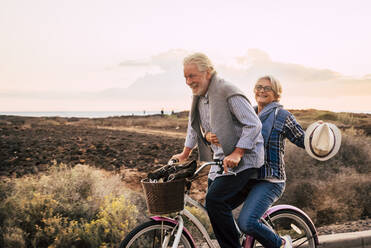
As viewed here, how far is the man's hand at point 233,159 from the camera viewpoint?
2.60 m

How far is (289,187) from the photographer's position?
7.20m

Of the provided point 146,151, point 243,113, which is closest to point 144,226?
point 243,113

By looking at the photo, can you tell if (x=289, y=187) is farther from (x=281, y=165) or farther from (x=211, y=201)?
(x=211, y=201)

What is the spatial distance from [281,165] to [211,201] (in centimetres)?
74

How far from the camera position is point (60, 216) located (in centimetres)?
445

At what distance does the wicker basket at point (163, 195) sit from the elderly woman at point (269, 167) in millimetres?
544

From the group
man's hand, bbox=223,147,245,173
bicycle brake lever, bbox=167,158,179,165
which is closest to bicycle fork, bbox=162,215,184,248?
bicycle brake lever, bbox=167,158,179,165

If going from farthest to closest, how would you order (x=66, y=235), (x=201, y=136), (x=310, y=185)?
1. (x=310, y=185)
2. (x=66, y=235)
3. (x=201, y=136)

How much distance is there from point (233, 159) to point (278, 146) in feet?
2.16

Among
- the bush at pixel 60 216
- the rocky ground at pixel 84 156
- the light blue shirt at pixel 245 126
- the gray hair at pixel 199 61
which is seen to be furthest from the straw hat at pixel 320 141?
the rocky ground at pixel 84 156

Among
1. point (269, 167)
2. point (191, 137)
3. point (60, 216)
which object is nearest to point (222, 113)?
point (191, 137)

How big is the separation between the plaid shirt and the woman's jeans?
0.27ft

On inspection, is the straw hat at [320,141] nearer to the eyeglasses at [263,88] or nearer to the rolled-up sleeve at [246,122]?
the eyeglasses at [263,88]

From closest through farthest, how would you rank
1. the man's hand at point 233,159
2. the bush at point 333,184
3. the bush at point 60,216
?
the man's hand at point 233,159, the bush at point 60,216, the bush at point 333,184
